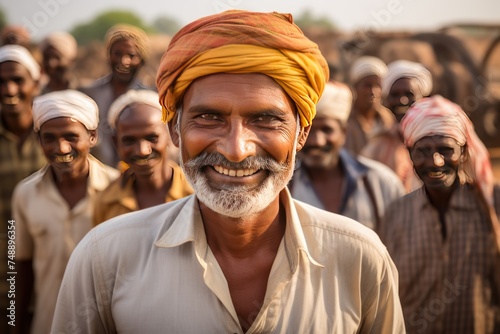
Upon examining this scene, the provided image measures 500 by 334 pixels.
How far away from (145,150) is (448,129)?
4.59 feet

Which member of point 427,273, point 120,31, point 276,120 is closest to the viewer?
point 276,120

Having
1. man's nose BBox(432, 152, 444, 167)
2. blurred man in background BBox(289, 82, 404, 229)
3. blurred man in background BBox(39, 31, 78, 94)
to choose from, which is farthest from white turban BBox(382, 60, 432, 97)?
blurred man in background BBox(39, 31, 78, 94)

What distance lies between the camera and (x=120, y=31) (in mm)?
5035

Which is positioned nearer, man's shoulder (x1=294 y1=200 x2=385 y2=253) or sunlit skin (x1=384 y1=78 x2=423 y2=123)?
man's shoulder (x1=294 y1=200 x2=385 y2=253)

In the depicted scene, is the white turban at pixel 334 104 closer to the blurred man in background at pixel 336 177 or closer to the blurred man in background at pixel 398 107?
the blurred man in background at pixel 336 177

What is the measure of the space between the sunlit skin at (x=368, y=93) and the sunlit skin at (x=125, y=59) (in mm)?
2061

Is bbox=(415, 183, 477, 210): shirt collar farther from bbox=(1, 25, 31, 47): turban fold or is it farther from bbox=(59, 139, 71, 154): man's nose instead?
bbox=(1, 25, 31, 47): turban fold

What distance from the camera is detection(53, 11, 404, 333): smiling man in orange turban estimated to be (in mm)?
2025

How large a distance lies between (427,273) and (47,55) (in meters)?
3.97

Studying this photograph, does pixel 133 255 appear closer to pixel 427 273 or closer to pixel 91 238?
pixel 91 238

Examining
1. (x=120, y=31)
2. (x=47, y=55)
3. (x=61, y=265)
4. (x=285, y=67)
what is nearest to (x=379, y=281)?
(x=285, y=67)

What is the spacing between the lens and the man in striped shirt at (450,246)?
305 centimetres

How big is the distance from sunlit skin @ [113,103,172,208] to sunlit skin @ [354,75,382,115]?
9.93ft

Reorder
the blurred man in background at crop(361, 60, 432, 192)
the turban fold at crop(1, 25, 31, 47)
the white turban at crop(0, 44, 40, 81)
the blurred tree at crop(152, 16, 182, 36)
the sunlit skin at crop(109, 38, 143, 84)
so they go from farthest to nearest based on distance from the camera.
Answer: the blurred tree at crop(152, 16, 182, 36) < the turban fold at crop(1, 25, 31, 47) < the sunlit skin at crop(109, 38, 143, 84) < the white turban at crop(0, 44, 40, 81) < the blurred man in background at crop(361, 60, 432, 192)
